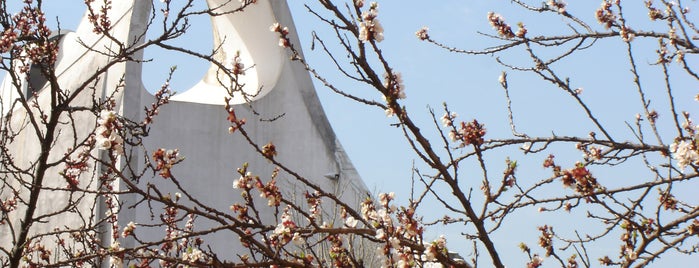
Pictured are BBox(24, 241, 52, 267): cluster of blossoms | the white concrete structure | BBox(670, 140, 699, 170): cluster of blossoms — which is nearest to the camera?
BBox(670, 140, 699, 170): cluster of blossoms

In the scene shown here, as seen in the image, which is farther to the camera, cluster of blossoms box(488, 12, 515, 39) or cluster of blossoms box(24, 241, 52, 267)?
cluster of blossoms box(488, 12, 515, 39)

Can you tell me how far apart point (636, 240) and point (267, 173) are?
7084 mm

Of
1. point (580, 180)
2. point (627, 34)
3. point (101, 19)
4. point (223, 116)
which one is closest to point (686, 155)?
point (580, 180)

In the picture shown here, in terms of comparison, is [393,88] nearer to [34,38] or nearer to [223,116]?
[34,38]

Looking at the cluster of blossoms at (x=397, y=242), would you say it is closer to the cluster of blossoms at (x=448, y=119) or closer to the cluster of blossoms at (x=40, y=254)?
the cluster of blossoms at (x=448, y=119)

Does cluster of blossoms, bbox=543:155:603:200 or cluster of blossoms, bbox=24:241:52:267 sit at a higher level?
cluster of blossoms, bbox=24:241:52:267

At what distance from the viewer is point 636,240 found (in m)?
3.01

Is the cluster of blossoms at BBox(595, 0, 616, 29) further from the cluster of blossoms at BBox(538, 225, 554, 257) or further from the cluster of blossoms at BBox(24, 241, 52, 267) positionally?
the cluster of blossoms at BBox(24, 241, 52, 267)

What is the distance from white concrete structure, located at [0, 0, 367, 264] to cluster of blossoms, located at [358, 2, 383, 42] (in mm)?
6272

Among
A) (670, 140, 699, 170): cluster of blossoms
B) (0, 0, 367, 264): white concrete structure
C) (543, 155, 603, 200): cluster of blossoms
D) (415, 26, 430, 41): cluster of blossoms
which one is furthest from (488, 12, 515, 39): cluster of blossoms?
(0, 0, 367, 264): white concrete structure

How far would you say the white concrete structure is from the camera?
28.9 ft

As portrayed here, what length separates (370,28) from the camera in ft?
7.93

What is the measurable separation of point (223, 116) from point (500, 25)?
18.3 ft

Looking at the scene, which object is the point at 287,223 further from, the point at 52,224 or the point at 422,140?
the point at 52,224
